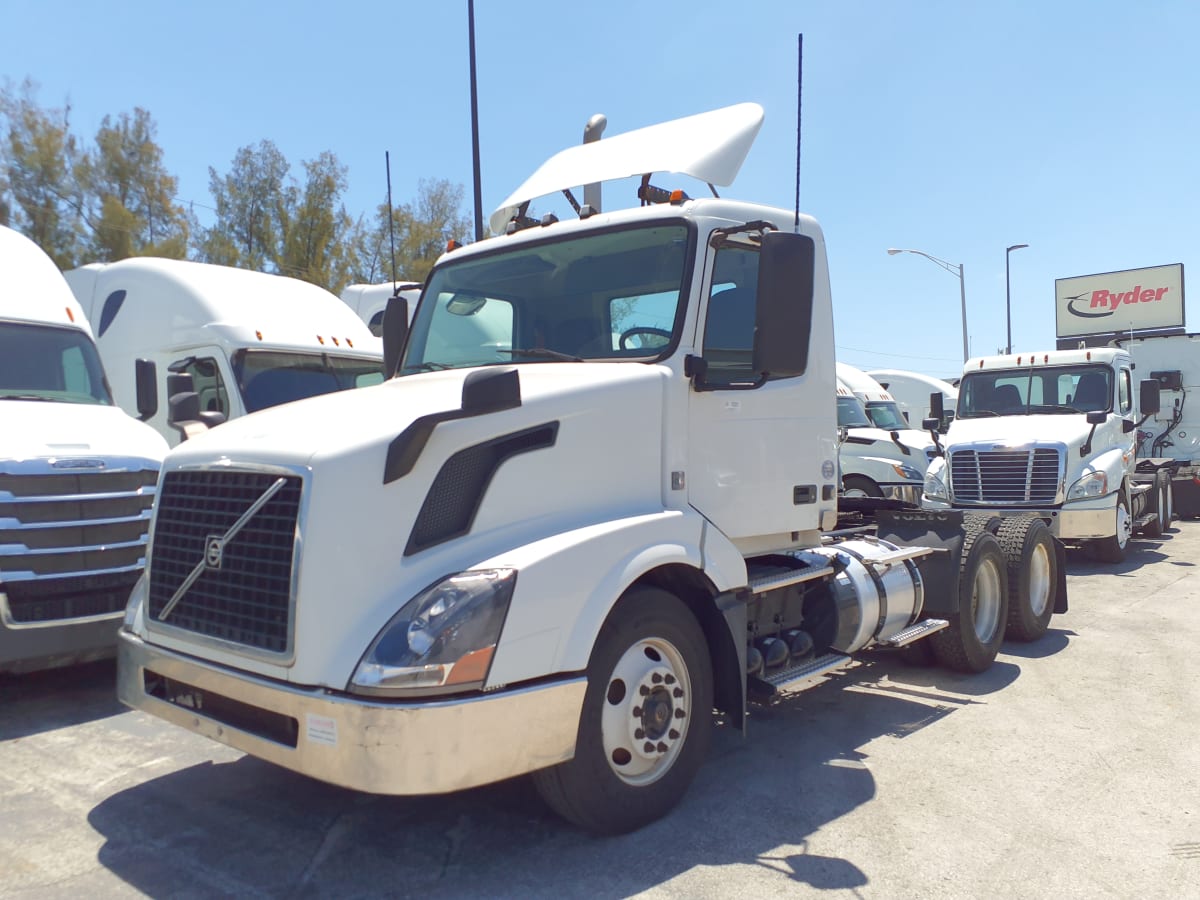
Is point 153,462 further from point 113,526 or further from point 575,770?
point 575,770

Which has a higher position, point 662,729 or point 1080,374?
point 1080,374

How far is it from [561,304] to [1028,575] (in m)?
4.81

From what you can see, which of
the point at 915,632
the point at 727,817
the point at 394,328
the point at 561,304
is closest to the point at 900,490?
the point at 915,632

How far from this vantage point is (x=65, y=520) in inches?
229

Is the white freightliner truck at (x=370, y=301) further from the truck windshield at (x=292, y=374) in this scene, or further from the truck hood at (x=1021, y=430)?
the truck hood at (x=1021, y=430)

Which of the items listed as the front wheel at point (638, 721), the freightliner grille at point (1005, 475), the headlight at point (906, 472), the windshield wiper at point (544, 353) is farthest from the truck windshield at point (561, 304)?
the headlight at point (906, 472)

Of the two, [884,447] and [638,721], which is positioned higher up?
[884,447]

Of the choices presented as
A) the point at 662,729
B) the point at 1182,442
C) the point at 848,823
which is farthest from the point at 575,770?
the point at 1182,442

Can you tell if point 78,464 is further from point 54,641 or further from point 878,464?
point 878,464

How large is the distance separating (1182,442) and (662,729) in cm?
1701

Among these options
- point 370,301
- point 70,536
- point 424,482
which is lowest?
point 70,536

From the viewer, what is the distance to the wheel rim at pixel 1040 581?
7.85 meters

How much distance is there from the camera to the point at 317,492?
347 centimetres

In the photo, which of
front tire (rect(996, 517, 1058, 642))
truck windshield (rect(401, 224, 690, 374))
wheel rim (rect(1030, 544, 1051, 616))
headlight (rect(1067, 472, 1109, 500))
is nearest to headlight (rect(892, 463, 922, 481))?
headlight (rect(1067, 472, 1109, 500))
